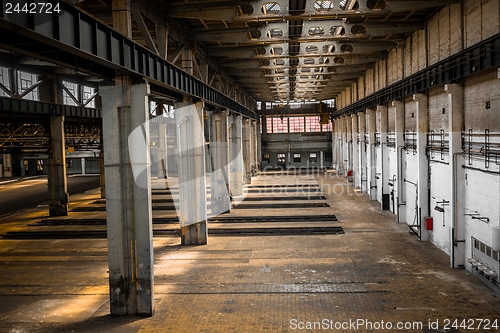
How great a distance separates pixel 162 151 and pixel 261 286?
27471 mm

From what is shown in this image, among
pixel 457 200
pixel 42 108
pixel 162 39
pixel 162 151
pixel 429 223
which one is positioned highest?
pixel 162 39

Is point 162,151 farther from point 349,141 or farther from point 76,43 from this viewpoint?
point 76,43

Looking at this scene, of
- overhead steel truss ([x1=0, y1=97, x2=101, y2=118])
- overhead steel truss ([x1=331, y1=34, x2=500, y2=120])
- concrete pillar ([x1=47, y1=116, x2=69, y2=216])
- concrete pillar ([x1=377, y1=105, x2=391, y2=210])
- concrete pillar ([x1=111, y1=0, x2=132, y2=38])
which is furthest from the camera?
concrete pillar ([x1=47, y1=116, x2=69, y2=216])

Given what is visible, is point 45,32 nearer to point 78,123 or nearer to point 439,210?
point 439,210

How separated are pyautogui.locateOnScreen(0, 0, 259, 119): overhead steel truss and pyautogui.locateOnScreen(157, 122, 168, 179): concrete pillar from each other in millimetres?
23380

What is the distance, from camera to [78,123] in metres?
31.1

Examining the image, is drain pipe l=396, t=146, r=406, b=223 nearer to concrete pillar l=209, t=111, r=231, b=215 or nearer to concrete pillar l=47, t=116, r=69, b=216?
concrete pillar l=209, t=111, r=231, b=215

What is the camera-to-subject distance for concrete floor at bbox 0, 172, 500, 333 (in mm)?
9617

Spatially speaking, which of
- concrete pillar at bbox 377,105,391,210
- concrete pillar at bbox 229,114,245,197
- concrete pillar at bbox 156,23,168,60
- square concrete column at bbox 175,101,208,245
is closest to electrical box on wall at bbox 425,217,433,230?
concrete pillar at bbox 377,105,391,210

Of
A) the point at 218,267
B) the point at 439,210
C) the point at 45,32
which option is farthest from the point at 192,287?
the point at 439,210

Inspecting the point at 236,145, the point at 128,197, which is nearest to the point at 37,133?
the point at 236,145

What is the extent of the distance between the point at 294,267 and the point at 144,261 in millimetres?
5252

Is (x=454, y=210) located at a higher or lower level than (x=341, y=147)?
lower

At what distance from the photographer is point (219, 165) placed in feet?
77.3
